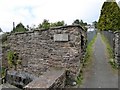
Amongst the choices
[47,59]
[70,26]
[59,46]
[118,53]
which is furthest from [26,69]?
[118,53]

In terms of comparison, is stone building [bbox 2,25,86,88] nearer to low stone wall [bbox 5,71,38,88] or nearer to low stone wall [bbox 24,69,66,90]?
low stone wall [bbox 5,71,38,88]

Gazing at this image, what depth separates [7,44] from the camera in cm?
1206

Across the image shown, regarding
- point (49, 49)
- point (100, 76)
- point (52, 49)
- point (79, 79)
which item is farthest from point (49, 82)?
point (100, 76)

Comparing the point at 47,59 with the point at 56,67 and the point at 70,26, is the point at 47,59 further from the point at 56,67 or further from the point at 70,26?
the point at 70,26

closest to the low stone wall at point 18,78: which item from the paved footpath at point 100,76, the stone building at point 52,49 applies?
the stone building at point 52,49

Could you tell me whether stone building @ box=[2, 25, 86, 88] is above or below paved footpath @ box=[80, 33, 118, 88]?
above

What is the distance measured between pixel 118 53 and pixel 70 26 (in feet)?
9.61

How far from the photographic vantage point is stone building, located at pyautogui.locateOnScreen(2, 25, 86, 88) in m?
7.51

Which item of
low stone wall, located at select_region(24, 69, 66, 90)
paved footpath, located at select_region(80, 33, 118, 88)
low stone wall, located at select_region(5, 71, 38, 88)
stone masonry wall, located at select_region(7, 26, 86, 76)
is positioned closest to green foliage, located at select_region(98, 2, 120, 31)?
low stone wall, located at select_region(5, 71, 38, 88)

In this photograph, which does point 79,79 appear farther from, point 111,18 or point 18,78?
point 111,18

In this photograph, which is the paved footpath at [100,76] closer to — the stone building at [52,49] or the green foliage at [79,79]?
the green foliage at [79,79]

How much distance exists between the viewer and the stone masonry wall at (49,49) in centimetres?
751

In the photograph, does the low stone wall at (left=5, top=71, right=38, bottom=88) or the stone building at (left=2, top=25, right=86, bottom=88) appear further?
the low stone wall at (left=5, top=71, right=38, bottom=88)

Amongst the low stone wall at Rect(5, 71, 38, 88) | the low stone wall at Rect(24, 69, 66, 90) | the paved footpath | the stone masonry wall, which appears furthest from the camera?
the low stone wall at Rect(5, 71, 38, 88)
